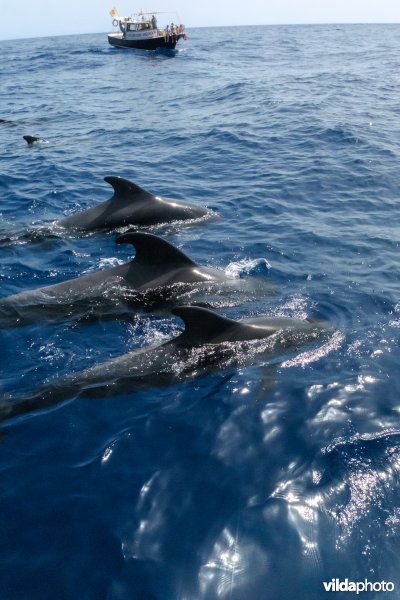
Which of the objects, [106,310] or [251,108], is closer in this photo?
[106,310]

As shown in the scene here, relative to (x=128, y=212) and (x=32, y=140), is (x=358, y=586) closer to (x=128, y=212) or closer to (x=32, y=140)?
(x=128, y=212)

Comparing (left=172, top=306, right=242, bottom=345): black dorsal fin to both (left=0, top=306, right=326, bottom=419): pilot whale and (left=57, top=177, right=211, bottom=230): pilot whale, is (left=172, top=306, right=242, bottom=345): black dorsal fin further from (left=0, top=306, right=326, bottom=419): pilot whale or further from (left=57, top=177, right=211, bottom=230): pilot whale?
(left=57, top=177, right=211, bottom=230): pilot whale

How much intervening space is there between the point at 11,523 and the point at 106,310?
4745 millimetres

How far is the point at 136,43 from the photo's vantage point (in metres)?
72.5

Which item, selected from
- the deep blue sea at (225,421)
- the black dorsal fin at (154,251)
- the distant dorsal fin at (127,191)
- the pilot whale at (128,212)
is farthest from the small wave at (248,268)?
the distant dorsal fin at (127,191)

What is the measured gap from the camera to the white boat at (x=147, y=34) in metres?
69.1

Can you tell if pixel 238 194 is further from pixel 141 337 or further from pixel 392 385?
pixel 392 385

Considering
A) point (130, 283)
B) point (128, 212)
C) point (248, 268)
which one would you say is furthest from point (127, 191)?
point (130, 283)

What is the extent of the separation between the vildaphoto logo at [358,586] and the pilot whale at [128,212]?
1041cm

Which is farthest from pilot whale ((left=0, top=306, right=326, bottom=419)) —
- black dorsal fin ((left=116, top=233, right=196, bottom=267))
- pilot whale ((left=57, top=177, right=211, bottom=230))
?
pilot whale ((left=57, top=177, right=211, bottom=230))

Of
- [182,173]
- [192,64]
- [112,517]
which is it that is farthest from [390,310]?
[192,64]

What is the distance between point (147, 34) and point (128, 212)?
64163 mm

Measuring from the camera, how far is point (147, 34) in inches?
2781

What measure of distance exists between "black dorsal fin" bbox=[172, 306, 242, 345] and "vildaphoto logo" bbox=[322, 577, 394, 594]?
12.9ft
